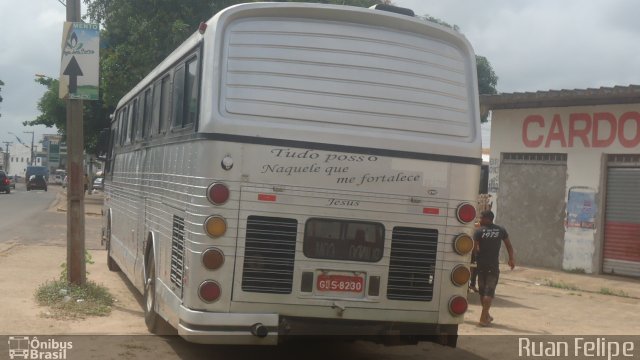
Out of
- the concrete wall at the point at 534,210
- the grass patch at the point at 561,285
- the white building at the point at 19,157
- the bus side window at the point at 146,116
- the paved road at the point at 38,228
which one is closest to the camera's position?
the bus side window at the point at 146,116

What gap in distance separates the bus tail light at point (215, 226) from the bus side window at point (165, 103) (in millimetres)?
2113

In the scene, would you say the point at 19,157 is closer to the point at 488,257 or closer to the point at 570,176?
the point at 570,176

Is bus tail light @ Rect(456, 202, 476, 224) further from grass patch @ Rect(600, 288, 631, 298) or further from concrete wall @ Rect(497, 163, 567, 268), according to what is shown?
concrete wall @ Rect(497, 163, 567, 268)

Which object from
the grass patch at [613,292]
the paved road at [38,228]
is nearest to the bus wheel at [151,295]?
the grass patch at [613,292]

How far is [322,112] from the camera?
Answer: 22.0 feet

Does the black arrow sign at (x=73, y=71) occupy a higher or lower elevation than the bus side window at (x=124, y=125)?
higher

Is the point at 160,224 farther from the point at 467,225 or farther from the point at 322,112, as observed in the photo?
the point at 467,225

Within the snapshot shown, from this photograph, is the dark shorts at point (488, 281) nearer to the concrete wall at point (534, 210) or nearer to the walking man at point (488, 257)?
the walking man at point (488, 257)

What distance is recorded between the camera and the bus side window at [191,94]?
682 centimetres

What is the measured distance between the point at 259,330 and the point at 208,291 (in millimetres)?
518

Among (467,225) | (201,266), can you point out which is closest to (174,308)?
(201,266)

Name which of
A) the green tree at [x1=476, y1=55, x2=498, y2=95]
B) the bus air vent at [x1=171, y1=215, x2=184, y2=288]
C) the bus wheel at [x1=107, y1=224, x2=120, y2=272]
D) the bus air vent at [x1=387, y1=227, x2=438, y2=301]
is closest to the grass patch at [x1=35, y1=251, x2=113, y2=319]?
the bus air vent at [x1=171, y1=215, x2=184, y2=288]

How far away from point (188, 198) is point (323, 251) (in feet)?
4.10

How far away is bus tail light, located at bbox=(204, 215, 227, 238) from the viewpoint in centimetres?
633
